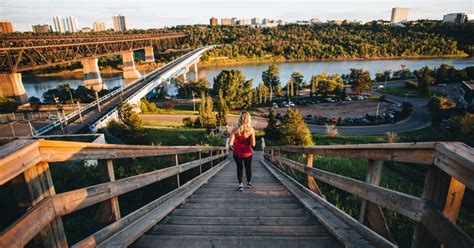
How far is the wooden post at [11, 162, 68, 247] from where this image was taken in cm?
143

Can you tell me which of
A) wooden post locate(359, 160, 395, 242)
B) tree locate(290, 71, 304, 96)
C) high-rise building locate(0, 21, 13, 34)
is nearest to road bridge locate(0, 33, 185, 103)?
tree locate(290, 71, 304, 96)

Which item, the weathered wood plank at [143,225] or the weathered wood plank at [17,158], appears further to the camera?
the weathered wood plank at [143,225]

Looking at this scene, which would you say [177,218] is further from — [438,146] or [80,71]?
[80,71]

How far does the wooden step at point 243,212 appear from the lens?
3.25m

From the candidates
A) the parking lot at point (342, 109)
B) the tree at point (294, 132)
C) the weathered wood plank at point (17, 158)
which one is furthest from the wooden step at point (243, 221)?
the parking lot at point (342, 109)

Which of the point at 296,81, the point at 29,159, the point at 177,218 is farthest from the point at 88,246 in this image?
the point at 296,81

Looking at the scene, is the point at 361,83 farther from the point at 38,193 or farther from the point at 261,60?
the point at 261,60

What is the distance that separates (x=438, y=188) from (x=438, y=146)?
0.77ft

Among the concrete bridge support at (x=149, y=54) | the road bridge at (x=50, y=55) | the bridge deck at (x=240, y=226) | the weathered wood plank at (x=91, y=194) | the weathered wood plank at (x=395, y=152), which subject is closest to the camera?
the weathered wood plank at (x=395, y=152)

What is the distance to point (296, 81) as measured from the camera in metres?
58.3

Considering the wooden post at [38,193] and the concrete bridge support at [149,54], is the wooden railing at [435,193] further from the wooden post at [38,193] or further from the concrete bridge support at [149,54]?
the concrete bridge support at [149,54]

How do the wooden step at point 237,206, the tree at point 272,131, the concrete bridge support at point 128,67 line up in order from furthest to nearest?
1. the concrete bridge support at point 128,67
2. the tree at point 272,131
3. the wooden step at point 237,206

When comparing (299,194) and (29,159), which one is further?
(299,194)

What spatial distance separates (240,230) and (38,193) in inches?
72.4
